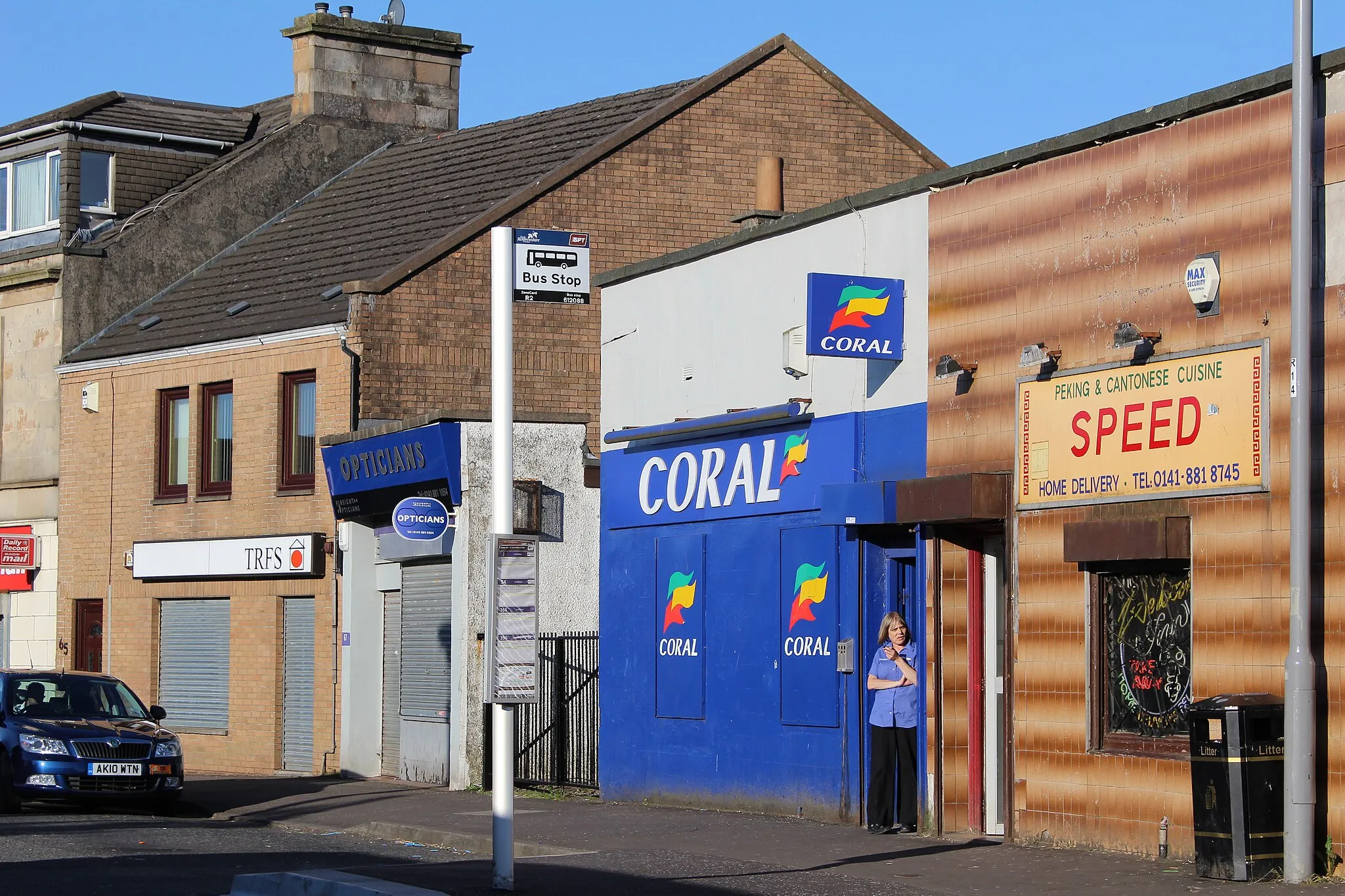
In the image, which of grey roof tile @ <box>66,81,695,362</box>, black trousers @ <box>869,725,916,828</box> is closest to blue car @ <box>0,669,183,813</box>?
grey roof tile @ <box>66,81,695,362</box>

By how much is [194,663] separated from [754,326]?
45.9 feet

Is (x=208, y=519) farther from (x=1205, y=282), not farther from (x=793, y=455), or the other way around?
(x=1205, y=282)

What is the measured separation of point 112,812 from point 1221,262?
12801 mm

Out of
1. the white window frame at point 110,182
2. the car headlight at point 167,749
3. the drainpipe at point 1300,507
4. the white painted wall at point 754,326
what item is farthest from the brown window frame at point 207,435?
the drainpipe at point 1300,507

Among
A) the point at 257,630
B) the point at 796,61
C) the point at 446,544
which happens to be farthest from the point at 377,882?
the point at 796,61

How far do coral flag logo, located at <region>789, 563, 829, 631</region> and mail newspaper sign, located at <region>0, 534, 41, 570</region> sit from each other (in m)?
17.9

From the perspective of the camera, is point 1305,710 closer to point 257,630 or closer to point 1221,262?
point 1221,262

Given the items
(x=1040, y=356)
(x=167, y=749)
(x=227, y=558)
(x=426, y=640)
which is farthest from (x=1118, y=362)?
(x=227, y=558)

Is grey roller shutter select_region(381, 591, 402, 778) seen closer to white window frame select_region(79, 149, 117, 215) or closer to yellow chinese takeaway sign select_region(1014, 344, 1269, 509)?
white window frame select_region(79, 149, 117, 215)

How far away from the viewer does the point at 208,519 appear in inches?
1123

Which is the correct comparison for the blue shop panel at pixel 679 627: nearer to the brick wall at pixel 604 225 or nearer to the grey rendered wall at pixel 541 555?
the grey rendered wall at pixel 541 555

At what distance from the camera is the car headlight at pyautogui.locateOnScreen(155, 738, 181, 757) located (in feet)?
64.5

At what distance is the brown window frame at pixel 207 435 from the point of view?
94.3 feet

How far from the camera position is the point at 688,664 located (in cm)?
1912
